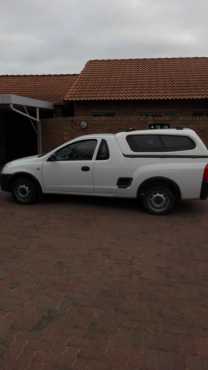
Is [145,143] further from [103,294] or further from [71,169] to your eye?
[103,294]

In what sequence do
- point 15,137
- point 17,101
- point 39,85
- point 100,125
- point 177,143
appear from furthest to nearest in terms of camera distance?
1. point 39,85
2. point 15,137
3. point 100,125
4. point 17,101
5. point 177,143

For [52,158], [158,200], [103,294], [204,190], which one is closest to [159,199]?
[158,200]

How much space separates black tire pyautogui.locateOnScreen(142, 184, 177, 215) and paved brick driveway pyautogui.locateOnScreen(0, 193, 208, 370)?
1.46 ft

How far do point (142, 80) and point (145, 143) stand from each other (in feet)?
34.8

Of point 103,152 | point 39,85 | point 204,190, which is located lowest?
point 204,190

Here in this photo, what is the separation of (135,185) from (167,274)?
312 cm

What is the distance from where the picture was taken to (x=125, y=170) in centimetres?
708

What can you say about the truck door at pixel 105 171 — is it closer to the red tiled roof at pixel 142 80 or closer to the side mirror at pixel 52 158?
the side mirror at pixel 52 158

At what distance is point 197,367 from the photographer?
8.27 ft

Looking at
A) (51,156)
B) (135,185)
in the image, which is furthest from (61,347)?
(51,156)

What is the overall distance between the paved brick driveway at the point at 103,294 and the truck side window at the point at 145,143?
1571mm

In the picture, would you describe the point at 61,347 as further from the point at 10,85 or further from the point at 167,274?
the point at 10,85

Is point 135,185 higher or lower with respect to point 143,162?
lower

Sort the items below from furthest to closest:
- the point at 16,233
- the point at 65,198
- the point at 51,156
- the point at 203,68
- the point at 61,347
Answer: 1. the point at 203,68
2. the point at 65,198
3. the point at 51,156
4. the point at 16,233
5. the point at 61,347
